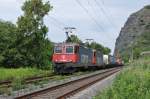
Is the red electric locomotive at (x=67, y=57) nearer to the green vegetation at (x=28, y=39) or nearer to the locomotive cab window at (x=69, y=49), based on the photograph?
the locomotive cab window at (x=69, y=49)

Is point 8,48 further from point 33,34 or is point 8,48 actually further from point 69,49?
point 69,49

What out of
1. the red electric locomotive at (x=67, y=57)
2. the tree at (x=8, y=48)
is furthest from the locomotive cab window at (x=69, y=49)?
the tree at (x=8, y=48)

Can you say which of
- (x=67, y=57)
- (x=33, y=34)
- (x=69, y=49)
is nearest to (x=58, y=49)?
(x=69, y=49)

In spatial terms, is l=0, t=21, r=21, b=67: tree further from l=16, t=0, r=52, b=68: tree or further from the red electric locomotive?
the red electric locomotive

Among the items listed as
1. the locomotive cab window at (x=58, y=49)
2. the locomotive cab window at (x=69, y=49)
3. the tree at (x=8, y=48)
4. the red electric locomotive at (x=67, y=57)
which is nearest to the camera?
the red electric locomotive at (x=67, y=57)

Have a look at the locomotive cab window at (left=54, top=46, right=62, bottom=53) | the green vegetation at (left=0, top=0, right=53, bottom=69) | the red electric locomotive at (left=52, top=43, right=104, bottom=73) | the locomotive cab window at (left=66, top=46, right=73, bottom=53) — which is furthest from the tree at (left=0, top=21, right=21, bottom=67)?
the locomotive cab window at (left=66, top=46, right=73, bottom=53)

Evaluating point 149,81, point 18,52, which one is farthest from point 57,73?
point 149,81

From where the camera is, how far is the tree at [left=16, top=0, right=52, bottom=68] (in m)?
56.3

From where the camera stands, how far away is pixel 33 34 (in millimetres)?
56531

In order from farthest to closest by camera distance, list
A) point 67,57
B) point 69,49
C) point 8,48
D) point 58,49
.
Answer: point 8,48, point 58,49, point 69,49, point 67,57

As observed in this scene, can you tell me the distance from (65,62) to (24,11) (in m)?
17.6

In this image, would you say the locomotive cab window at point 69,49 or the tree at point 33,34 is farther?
the tree at point 33,34

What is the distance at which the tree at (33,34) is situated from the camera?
56344mm

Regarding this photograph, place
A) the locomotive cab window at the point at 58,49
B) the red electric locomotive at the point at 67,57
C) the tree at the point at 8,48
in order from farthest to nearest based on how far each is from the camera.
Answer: the tree at the point at 8,48, the locomotive cab window at the point at 58,49, the red electric locomotive at the point at 67,57
